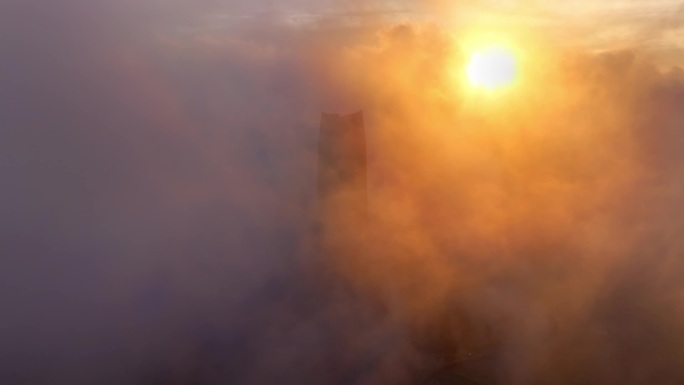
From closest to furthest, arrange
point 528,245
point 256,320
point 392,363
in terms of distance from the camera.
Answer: point 392,363, point 256,320, point 528,245

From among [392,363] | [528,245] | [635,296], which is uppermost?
[528,245]

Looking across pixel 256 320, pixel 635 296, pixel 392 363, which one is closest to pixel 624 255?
pixel 635 296

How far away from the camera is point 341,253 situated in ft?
15.7

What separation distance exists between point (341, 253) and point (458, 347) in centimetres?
101

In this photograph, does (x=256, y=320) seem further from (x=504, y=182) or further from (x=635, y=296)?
(x=635, y=296)

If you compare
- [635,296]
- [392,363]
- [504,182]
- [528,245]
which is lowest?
[392,363]

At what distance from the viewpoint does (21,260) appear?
4754 mm

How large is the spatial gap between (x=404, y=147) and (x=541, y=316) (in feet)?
4.99

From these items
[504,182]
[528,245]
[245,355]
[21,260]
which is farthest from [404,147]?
[21,260]

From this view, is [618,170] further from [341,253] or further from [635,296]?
[341,253]

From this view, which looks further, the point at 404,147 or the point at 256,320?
the point at 404,147

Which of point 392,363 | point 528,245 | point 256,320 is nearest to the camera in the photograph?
point 392,363

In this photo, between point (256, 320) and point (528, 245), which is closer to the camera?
point (256, 320)

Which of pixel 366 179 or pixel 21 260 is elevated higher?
pixel 366 179
